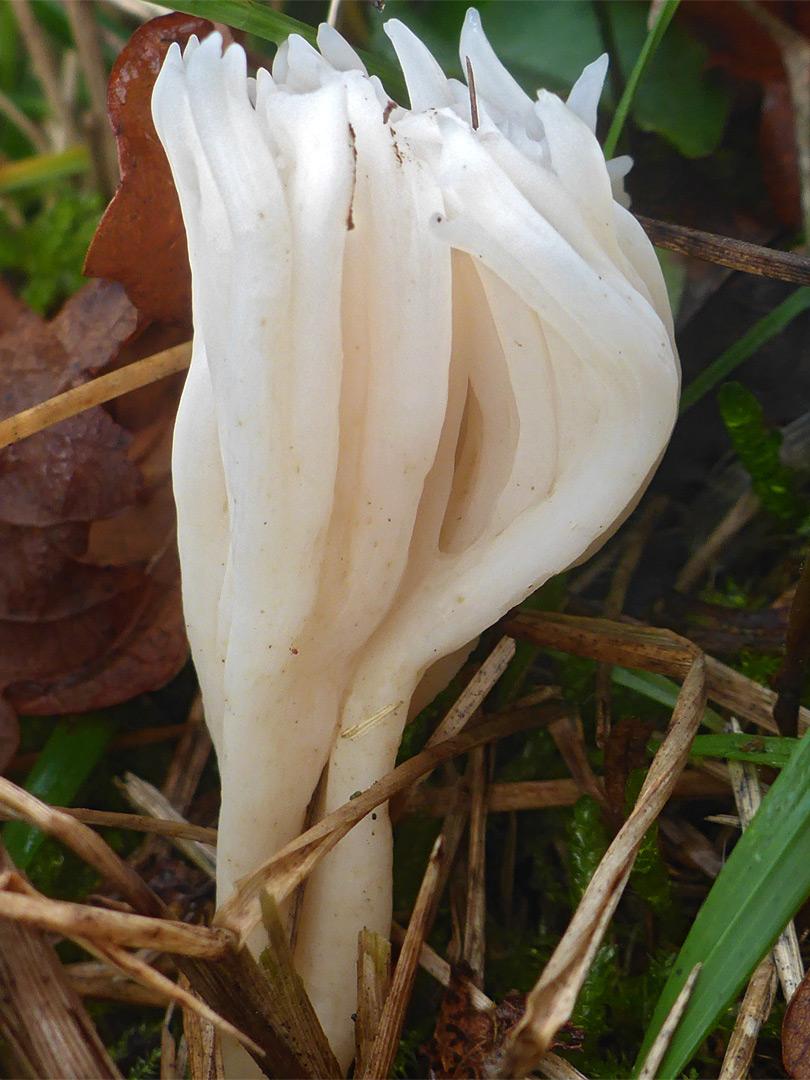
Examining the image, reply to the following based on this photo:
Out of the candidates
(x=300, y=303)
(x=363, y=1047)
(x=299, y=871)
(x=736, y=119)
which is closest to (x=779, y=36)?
(x=736, y=119)

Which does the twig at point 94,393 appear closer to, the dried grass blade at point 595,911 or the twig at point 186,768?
the twig at point 186,768

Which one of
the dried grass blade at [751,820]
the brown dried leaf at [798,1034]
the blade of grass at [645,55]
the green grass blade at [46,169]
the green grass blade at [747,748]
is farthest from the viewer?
the green grass blade at [46,169]

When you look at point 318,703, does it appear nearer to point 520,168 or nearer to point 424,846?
point 424,846

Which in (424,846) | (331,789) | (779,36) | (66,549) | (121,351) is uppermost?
(779,36)

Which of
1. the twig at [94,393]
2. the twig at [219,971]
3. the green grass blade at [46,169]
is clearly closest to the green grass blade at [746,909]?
the twig at [219,971]

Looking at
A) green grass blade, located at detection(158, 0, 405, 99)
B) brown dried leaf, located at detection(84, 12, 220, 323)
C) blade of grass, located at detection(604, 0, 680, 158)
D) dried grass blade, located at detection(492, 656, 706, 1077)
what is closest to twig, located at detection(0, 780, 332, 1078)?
dried grass blade, located at detection(492, 656, 706, 1077)

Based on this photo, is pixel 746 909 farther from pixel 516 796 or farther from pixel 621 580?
pixel 621 580
